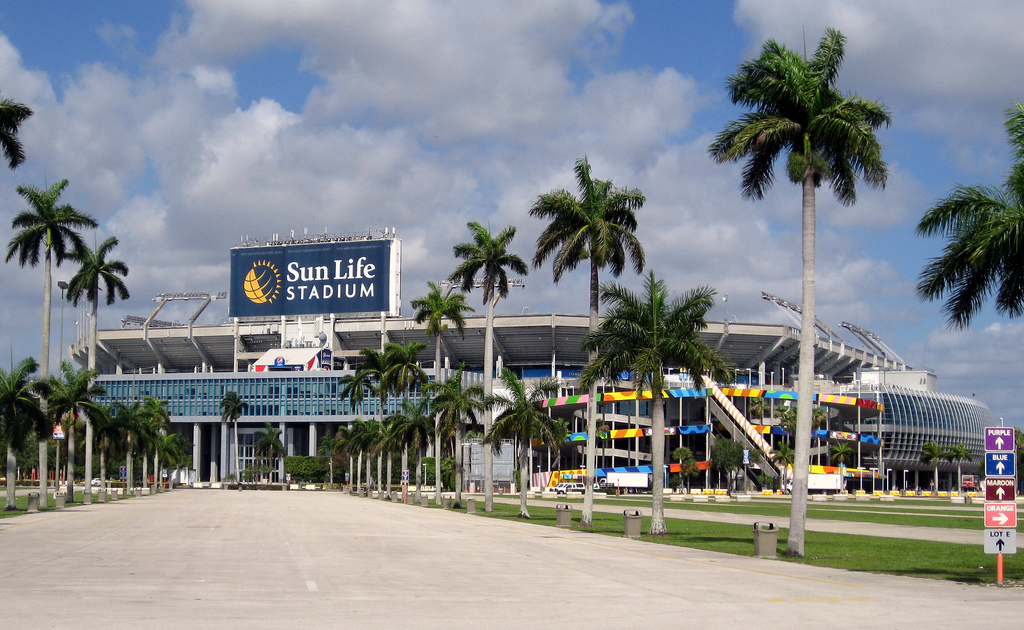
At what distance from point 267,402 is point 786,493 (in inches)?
3291

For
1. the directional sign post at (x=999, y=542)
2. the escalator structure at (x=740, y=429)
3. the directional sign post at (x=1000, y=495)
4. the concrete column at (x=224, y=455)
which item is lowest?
the concrete column at (x=224, y=455)

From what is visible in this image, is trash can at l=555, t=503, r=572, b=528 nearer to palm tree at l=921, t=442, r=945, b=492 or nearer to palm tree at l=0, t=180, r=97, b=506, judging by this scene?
palm tree at l=0, t=180, r=97, b=506

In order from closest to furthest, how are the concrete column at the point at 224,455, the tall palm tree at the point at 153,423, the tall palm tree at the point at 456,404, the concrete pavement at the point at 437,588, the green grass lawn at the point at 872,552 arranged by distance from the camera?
the concrete pavement at the point at 437,588
the green grass lawn at the point at 872,552
the tall palm tree at the point at 456,404
the tall palm tree at the point at 153,423
the concrete column at the point at 224,455

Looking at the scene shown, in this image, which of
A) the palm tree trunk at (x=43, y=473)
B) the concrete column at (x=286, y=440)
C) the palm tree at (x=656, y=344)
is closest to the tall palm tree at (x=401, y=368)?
the palm tree trunk at (x=43, y=473)

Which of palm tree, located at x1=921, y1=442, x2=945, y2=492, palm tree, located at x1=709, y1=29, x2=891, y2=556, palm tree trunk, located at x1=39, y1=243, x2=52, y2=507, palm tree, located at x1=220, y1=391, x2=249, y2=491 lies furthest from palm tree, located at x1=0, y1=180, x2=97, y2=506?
palm tree, located at x1=921, y1=442, x2=945, y2=492

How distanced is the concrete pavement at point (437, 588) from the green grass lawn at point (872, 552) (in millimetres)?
1546

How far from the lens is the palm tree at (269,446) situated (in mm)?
155000

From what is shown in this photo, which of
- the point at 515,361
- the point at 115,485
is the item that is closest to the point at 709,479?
the point at 515,361

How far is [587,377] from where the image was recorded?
130 ft

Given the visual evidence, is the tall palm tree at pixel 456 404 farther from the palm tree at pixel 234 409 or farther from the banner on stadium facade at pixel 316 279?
the palm tree at pixel 234 409

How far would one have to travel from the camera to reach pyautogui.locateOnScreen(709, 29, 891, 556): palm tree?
2911cm

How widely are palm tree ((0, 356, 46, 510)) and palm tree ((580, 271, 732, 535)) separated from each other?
110ft

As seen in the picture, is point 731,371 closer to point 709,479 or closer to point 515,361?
point 709,479

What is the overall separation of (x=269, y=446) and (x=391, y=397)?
20769 millimetres
